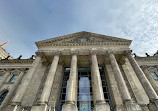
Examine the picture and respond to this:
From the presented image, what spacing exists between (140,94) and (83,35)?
43.7 ft

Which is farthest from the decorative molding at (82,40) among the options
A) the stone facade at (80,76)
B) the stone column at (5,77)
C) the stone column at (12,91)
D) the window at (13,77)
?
the stone column at (5,77)

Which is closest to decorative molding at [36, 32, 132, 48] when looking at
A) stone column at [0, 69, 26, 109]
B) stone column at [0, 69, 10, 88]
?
stone column at [0, 69, 26, 109]

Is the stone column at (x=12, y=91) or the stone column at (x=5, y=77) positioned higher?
the stone column at (x=5, y=77)

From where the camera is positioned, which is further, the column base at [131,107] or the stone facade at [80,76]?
the stone facade at [80,76]

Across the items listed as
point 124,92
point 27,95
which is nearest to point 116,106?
point 124,92

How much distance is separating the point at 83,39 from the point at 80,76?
6872 millimetres

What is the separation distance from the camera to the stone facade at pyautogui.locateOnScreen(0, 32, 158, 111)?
35.5 ft

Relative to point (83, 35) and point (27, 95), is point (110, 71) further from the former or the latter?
point (27, 95)

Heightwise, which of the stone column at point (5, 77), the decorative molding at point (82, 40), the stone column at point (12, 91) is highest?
the decorative molding at point (82, 40)

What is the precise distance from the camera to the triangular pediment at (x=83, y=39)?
16.8 metres

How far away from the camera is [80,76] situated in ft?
55.7

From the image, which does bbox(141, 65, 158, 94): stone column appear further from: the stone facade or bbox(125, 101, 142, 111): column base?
bbox(125, 101, 142, 111): column base

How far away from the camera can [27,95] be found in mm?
13242

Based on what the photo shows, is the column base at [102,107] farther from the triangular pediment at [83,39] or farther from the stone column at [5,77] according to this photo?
the stone column at [5,77]
